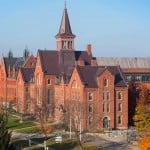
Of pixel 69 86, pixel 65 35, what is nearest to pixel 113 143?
pixel 69 86

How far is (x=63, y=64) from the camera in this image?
104m

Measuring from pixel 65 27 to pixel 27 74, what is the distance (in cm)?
1326

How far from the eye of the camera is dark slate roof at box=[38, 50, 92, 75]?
103 metres

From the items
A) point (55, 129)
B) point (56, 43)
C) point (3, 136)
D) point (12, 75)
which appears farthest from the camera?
point (12, 75)

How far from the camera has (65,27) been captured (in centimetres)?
11056

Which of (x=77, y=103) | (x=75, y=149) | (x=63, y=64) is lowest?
(x=75, y=149)

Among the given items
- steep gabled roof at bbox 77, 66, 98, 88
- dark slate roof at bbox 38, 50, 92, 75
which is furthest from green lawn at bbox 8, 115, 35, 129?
steep gabled roof at bbox 77, 66, 98, 88

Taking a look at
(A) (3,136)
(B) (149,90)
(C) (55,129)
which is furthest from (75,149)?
(B) (149,90)

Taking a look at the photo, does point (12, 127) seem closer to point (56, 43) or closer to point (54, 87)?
point (54, 87)

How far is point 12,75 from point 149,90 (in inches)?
1574

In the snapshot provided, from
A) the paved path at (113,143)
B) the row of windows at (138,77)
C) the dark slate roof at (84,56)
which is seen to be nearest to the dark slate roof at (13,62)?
the dark slate roof at (84,56)

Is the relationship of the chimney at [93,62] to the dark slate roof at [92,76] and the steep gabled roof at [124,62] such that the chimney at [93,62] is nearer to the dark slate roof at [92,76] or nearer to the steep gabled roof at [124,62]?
the steep gabled roof at [124,62]

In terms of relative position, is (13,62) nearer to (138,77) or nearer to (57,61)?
(57,61)

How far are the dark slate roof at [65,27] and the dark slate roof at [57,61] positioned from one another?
224 inches
